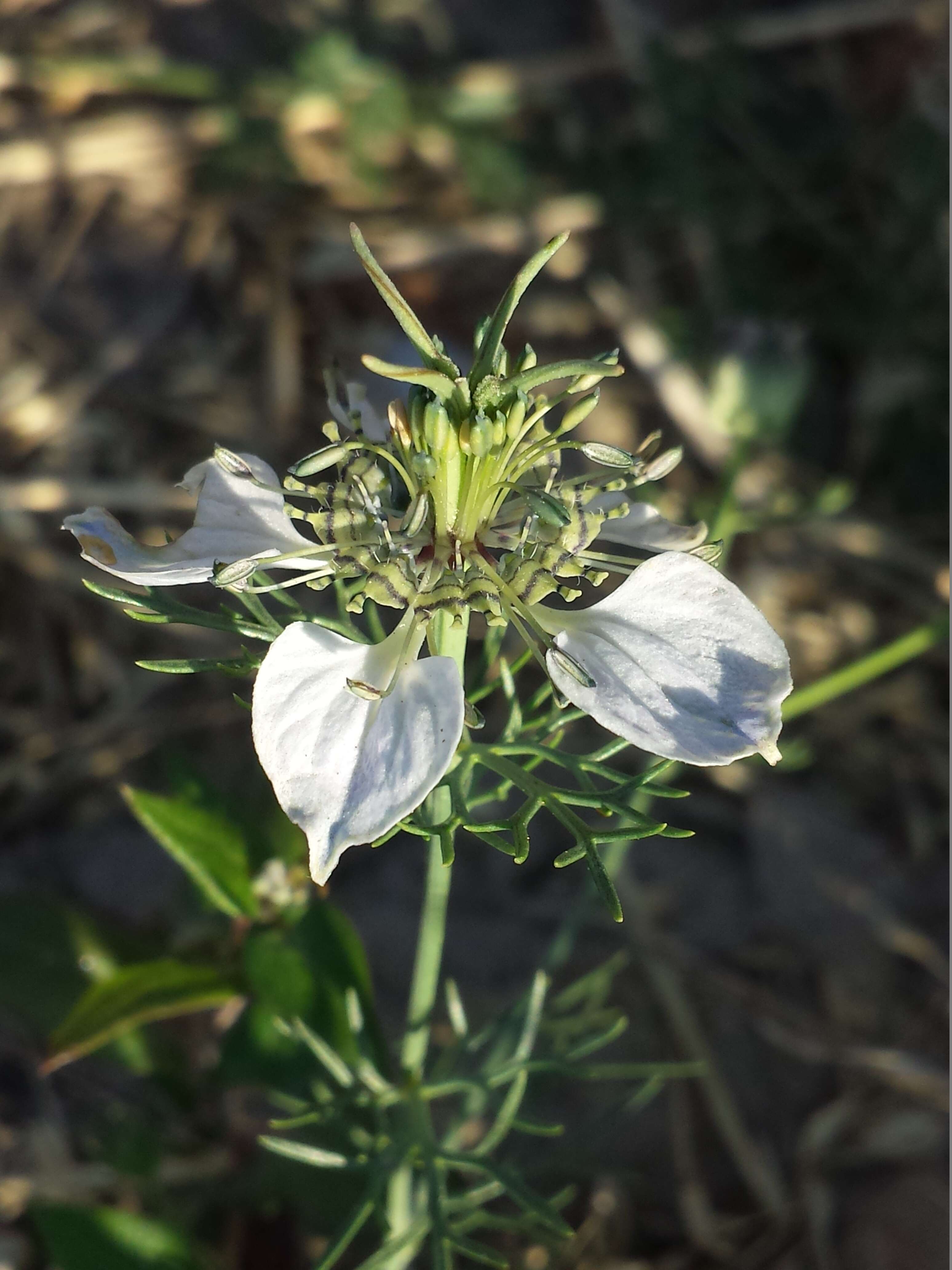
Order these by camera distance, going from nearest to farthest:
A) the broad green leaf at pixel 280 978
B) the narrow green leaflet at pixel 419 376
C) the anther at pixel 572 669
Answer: the narrow green leaflet at pixel 419 376, the anther at pixel 572 669, the broad green leaf at pixel 280 978

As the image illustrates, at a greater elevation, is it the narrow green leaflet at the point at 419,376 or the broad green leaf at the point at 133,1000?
→ the narrow green leaflet at the point at 419,376

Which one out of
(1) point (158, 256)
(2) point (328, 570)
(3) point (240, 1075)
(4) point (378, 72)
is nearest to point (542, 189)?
(4) point (378, 72)

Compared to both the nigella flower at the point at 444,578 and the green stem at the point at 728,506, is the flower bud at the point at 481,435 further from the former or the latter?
the green stem at the point at 728,506

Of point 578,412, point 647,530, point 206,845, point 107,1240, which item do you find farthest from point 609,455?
point 107,1240

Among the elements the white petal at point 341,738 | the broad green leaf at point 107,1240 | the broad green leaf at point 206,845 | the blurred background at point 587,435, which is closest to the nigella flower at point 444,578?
the white petal at point 341,738

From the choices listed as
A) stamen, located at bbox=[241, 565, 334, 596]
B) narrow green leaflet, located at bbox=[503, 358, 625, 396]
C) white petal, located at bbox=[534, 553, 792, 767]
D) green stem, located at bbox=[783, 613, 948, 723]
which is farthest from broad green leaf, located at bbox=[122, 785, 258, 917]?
green stem, located at bbox=[783, 613, 948, 723]

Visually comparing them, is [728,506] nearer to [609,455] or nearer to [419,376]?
[609,455]
